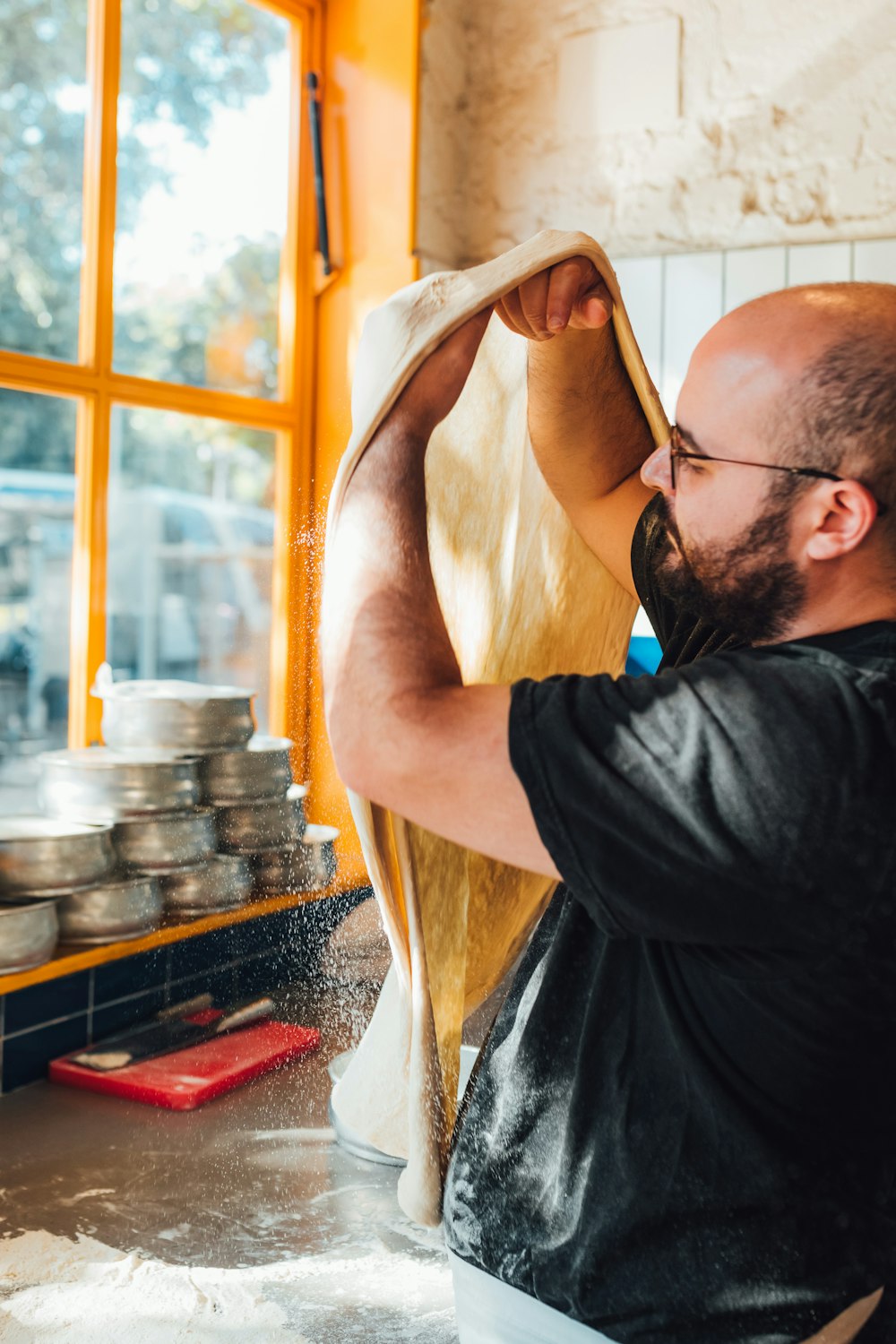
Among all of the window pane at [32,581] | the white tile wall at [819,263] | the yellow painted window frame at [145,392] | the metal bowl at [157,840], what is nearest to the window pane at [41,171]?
the yellow painted window frame at [145,392]

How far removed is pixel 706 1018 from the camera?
2.65 ft

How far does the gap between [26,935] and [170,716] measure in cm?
55

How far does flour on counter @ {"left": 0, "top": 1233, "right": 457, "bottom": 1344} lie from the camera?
4.53 feet

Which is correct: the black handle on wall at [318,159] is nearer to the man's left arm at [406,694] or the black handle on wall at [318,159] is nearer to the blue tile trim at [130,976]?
the blue tile trim at [130,976]

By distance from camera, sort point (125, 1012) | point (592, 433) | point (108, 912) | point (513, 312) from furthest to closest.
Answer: point (125, 1012)
point (108, 912)
point (592, 433)
point (513, 312)

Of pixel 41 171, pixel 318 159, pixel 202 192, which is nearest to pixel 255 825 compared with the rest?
pixel 41 171

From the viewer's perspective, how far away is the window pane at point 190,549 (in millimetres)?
2699

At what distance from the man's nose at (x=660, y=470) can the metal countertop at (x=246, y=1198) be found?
3.45 feet

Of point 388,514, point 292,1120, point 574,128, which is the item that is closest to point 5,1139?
point 292,1120

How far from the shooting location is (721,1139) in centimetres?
79

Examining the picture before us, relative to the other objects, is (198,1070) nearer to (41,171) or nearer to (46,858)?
(46,858)

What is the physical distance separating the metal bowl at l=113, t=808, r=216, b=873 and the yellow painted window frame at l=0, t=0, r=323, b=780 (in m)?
0.47

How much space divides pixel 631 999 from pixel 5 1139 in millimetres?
1375

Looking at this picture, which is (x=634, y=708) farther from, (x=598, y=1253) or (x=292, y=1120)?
(x=292, y=1120)
